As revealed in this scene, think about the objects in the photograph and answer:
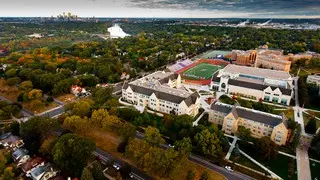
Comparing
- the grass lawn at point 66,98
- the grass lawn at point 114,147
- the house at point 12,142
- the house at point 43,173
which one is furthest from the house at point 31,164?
the grass lawn at point 66,98

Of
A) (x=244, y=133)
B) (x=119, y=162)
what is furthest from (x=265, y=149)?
(x=119, y=162)

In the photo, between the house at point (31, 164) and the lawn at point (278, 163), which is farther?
the lawn at point (278, 163)

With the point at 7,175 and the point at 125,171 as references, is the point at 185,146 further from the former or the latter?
the point at 7,175

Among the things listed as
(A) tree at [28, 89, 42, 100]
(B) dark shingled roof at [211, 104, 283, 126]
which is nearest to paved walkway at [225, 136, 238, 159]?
(B) dark shingled roof at [211, 104, 283, 126]

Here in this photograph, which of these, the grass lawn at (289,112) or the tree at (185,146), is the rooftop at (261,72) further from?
the tree at (185,146)

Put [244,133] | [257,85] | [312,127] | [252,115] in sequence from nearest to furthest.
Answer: [244,133], [252,115], [312,127], [257,85]
